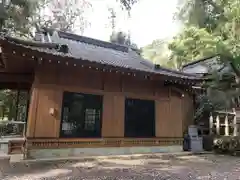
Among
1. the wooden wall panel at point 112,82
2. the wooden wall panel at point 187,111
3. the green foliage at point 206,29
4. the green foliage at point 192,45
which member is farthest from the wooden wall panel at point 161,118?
the green foliage at point 192,45

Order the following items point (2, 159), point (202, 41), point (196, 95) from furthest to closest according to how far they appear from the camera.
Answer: point (202, 41) < point (196, 95) < point (2, 159)

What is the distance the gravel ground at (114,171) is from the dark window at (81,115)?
37.3 inches

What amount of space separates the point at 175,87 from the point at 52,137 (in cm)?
476

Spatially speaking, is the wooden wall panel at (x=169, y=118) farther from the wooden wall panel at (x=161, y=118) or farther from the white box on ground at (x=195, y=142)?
the white box on ground at (x=195, y=142)

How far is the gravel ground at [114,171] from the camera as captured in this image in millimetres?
4766

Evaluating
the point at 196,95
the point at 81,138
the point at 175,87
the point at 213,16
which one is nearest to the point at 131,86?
the point at 175,87

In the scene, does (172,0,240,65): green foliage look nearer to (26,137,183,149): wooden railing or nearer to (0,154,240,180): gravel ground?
(26,137,183,149): wooden railing

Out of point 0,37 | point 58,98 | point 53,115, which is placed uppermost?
point 0,37

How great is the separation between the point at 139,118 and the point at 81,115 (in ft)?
6.88

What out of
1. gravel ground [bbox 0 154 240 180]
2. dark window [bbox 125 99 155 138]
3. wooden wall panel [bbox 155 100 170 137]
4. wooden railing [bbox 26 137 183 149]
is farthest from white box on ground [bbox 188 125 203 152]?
gravel ground [bbox 0 154 240 180]

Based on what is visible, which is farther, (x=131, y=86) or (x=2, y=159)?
(x=131, y=86)

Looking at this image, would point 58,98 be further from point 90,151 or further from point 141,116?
point 141,116

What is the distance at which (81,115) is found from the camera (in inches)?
283

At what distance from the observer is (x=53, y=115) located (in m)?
6.69
